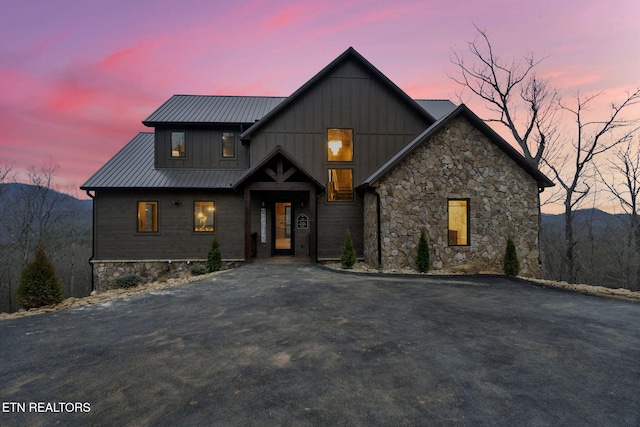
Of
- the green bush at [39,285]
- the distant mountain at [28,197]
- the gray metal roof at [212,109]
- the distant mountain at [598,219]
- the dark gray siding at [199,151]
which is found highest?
the gray metal roof at [212,109]

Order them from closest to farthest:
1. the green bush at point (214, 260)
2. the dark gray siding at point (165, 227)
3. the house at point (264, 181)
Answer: the green bush at point (214, 260) < the house at point (264, 181) < the dark gray siding at point (165, 227)

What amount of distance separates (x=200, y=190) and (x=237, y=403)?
11.5 metres

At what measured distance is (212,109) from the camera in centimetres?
1471

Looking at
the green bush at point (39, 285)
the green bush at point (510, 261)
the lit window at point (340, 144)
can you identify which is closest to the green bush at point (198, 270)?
the green bush at point (39, 285)

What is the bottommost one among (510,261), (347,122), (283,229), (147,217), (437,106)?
(510,261)

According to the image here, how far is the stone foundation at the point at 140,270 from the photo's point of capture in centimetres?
1227

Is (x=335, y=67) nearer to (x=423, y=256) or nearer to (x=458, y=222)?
(x=458, y=222)

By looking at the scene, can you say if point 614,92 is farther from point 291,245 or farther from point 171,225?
point 171,225

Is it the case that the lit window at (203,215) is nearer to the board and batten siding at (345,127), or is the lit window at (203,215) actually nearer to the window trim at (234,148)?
the window trim at (234,148)

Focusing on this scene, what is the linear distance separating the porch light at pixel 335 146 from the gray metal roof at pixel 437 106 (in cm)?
692

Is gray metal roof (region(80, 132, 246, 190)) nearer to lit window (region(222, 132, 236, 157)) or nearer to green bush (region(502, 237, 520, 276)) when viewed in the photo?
lit window (region(222, 132, 236, 157))

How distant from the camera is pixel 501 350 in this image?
12.2ft

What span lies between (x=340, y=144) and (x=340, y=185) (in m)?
1.93

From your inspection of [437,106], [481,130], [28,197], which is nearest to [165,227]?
[481,130]
